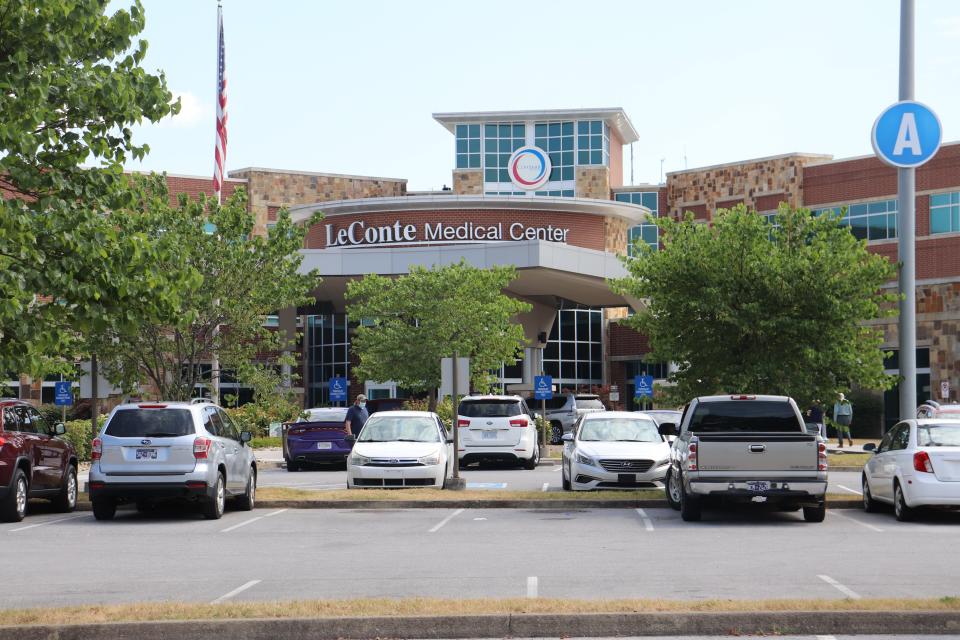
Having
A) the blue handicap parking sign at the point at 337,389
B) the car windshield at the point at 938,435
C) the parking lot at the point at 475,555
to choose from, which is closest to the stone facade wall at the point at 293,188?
the blue handicap parking sign at the point at 337,389

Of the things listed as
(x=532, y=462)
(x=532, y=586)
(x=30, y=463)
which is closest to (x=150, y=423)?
(x=30, y=463)

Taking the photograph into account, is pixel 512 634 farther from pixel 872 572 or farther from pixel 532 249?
pixel 532 249

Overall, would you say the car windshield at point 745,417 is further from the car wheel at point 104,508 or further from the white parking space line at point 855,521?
the car wheel at point 104,508

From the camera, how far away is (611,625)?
957 cm

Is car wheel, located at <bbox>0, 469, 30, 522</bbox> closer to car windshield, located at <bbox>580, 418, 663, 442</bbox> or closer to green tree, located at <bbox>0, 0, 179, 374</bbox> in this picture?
green tree, located at <bbox>0, 0, 179, 374</bbox>

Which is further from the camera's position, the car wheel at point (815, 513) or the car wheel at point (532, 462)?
the car wheel at point (532, 462)

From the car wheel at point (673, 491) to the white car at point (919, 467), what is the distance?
281 cm

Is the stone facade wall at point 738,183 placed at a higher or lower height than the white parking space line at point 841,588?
higher

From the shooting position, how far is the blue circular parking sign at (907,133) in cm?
2180

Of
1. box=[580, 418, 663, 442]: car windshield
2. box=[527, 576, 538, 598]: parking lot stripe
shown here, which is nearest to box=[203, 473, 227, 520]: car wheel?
box=[580, 418, 663, 442]: car windshield

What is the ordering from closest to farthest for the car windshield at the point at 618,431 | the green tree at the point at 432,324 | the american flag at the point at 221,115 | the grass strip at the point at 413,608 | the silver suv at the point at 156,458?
the grass strip at the point at 413,608 < the silver suv at the point at 156,458 < the car windshield at the point at 618,431 < the american flag at the point at 221,115 < the green tree at the point at 432,324

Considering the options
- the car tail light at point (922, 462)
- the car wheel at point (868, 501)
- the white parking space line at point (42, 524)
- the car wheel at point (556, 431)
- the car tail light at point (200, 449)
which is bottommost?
the car wheel at point (556, 431)

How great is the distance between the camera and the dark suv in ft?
61.9

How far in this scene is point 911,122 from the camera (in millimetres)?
21797
